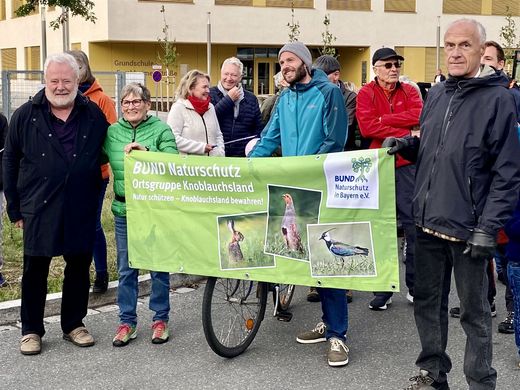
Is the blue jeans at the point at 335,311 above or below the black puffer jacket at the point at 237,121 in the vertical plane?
below

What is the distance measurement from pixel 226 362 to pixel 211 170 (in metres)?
1.31

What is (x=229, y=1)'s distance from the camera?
45562 mm

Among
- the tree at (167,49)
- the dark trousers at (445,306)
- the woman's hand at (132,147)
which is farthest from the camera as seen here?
the tree at (167,49)

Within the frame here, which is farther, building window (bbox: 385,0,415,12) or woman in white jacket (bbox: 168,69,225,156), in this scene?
building window (bbox: 385,0,415,12)

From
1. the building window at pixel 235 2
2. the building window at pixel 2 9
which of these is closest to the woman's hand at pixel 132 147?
the building window at pixel 235 2

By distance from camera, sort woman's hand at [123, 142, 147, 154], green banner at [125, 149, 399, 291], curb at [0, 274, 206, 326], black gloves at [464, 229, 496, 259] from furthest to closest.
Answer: curb at [0, 274, 206, 326] < woman's hand at [123, 142, 147, 154] < green banner at [125, 149, 399, 291] < black gloves at [464, 229, 496, 259]

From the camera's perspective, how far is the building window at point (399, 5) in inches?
1943

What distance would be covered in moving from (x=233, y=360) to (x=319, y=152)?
1.54 meters

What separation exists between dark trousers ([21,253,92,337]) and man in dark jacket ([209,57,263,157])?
2.27m

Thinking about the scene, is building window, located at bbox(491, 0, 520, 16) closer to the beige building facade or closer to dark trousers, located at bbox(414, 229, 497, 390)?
the beige building facade

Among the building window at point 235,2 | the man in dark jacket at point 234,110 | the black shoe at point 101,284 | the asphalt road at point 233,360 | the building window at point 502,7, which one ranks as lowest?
the asphalt road at point 233,360

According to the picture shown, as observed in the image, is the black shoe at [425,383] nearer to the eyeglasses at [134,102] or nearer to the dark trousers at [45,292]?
the dark trousers at [45,292]

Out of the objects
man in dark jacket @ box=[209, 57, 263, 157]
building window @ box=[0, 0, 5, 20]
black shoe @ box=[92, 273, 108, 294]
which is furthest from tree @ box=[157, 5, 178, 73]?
black shoe @ box=[92, 273, 108, 294]

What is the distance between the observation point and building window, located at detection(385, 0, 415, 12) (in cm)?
4934
